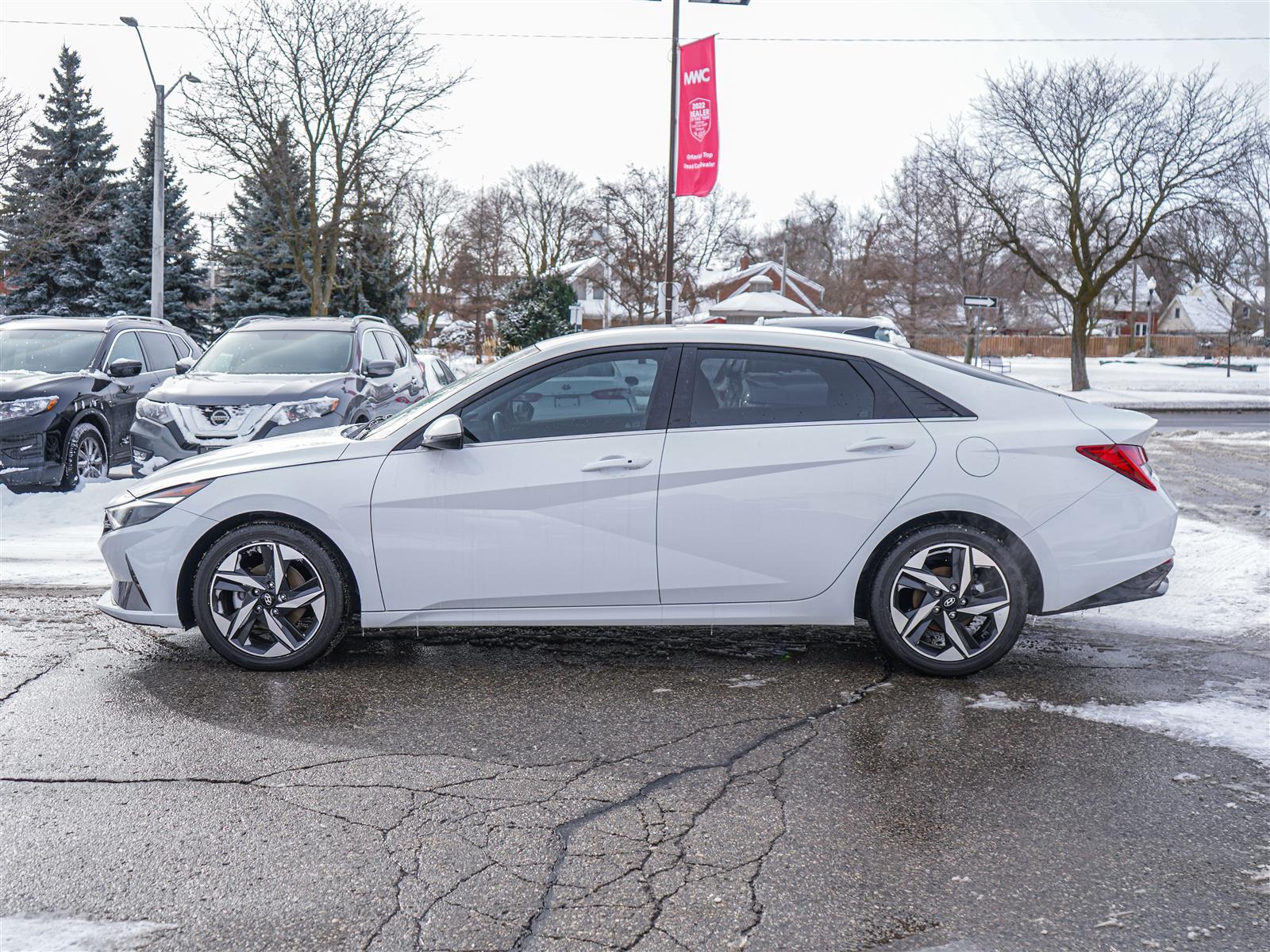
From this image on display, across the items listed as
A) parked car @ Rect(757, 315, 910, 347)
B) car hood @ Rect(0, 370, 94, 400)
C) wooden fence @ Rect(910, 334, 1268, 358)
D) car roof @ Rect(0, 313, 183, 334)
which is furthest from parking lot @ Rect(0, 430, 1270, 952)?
wooden fence @ Rect(910, 334, 1268, 358)

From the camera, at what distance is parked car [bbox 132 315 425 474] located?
34.0ft

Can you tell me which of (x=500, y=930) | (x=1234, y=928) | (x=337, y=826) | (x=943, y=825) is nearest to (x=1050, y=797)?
(x=943, y=825)

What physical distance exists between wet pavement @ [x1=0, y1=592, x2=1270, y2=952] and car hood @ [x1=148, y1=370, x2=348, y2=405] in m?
5.25

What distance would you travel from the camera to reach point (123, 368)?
11.2 m

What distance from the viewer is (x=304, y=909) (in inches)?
118

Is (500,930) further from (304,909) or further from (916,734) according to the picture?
(916,734)

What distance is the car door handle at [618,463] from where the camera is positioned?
500 cm

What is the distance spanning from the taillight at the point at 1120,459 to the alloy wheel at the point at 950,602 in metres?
0.67

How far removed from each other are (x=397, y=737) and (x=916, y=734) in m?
2.00

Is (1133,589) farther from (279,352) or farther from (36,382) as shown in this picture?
(36,382)

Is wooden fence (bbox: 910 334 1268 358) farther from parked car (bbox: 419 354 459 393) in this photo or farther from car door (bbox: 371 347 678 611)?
car door (bbox: 371 347 678 611)

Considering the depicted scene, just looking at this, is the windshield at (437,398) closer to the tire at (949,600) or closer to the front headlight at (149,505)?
the front headlight at (149,505)

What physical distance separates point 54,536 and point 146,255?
32.3 metres

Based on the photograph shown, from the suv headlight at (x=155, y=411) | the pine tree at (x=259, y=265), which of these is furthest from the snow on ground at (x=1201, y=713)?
the pine tree at (x=259, y=265)
